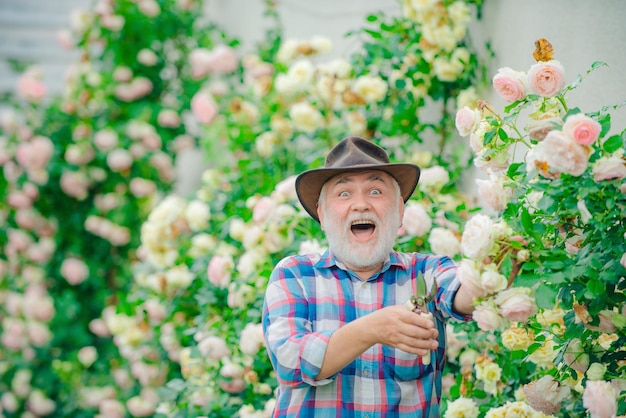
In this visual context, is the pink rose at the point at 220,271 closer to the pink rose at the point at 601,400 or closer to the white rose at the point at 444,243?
the white rose at the point at 444,243

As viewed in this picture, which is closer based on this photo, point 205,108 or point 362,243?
point 362,243

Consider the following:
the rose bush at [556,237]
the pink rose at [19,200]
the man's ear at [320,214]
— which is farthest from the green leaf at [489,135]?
the pink rose at [19,200]

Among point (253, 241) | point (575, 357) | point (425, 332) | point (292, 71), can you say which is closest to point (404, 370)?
point (425, 332)

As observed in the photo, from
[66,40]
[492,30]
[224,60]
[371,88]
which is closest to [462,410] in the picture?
[371,88]

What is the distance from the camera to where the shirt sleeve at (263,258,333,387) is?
165cm

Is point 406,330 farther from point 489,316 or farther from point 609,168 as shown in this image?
point 609,168

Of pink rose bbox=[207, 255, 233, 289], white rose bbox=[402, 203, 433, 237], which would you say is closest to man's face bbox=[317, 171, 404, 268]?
white rose bbox=[402, 203, 433, 237]

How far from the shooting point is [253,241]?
106 inches

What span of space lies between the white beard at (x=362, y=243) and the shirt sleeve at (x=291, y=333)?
0.13m

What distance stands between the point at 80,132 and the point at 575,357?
3360 millimetres

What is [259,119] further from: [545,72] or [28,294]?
[545,72]

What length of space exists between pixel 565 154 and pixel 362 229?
0.60 m

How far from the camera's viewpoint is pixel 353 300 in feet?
6.06

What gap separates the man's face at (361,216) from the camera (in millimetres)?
1828
